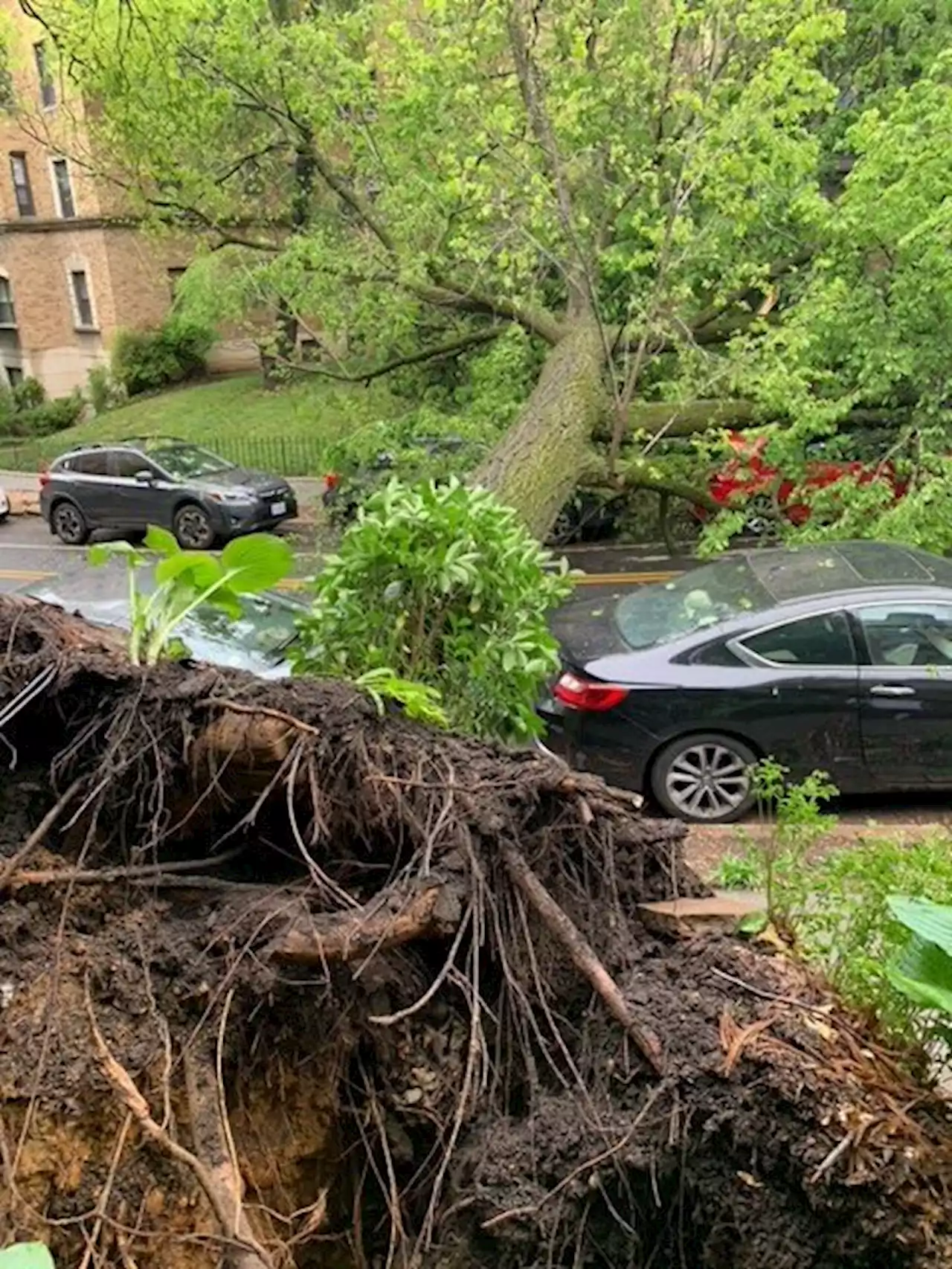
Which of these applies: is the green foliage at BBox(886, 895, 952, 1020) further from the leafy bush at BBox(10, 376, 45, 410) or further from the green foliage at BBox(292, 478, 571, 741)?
the leafy bush at BBox(10, 376, 45, 410)

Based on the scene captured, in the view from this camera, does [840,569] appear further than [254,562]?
Yes

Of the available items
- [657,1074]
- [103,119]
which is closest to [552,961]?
[657,1074]

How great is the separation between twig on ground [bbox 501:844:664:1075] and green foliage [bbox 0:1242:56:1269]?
4.85ft

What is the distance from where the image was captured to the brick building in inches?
1103

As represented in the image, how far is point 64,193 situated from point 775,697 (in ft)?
96.4

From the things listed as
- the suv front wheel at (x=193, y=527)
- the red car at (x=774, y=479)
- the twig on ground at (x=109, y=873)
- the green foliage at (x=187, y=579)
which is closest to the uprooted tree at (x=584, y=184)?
the red car at (x=774, y=479)

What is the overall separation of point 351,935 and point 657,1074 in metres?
0.91

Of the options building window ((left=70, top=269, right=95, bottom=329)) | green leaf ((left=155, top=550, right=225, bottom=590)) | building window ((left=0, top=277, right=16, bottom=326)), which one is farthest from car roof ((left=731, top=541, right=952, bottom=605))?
building window ((left=0, top=277, right=16, bottom=326))

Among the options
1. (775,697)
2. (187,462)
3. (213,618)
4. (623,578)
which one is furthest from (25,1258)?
(187,462)

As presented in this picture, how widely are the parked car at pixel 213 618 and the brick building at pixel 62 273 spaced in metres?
21.8

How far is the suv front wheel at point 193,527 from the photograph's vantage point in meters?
16.3

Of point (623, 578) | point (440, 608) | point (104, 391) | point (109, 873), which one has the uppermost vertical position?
point (440, 608)

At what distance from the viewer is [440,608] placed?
3584 mm

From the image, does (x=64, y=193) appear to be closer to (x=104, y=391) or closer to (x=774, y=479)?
(x=104, y=391)
